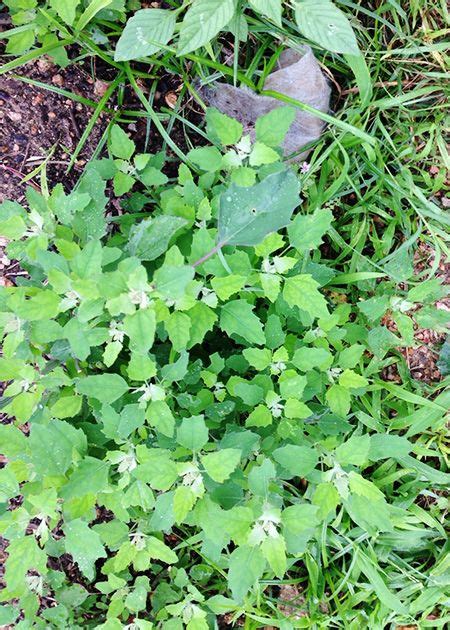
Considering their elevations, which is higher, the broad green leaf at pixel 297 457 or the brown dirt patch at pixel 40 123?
the brown dirt patch at pixel 40 123

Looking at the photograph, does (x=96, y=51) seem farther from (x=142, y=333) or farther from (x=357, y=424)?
(x=357, y=424)

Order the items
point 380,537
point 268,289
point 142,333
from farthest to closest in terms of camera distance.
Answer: point 380,537 < point 268,289 < point 142,333

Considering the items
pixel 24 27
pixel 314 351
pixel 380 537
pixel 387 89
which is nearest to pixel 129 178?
pixel 24 27

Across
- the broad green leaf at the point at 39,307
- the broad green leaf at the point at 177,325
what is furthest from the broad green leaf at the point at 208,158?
the broad green leaf at the point at 39,307

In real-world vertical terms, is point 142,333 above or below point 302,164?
above

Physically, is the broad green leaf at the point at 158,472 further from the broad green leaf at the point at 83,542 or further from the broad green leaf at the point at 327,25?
the broad green leaf at the point at 327,25

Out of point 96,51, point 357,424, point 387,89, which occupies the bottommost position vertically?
point 357,424
